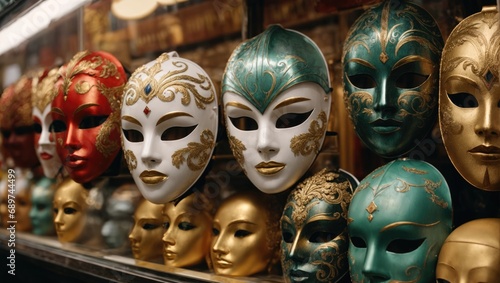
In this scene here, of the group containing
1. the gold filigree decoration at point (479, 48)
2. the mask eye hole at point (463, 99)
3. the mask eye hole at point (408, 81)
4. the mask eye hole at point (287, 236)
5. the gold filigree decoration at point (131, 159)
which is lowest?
the mask eye hole at point (287, 236)

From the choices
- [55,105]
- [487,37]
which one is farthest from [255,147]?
[55,105]

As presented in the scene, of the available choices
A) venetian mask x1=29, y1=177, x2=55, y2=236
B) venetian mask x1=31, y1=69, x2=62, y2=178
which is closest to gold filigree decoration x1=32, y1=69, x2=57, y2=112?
venetian mask x1=31, y1=69, x2=62, y2=178

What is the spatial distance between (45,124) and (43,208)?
16.0 inches

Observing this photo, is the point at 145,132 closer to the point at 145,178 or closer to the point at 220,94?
the point at 145,178

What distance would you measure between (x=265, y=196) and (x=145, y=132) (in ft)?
1.31

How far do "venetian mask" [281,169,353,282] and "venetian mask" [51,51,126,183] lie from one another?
805mm

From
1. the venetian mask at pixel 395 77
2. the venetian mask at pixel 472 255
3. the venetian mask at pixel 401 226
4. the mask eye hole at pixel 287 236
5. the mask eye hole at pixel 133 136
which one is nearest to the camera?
the venetian mask at pixel 472 255

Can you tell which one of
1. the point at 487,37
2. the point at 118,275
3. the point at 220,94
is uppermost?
the point at 487,37

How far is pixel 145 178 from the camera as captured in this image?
1.75 m

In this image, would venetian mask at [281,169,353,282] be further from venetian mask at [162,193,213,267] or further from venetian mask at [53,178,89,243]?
venetian mask at [53,178,89,243]

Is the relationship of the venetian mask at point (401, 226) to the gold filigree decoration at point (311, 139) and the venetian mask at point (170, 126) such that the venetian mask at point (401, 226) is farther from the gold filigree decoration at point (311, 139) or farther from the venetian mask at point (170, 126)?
the venetian mask at point (170, 126)

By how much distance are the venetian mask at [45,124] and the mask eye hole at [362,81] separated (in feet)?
3.88

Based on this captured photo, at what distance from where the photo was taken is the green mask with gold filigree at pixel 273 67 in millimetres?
1550

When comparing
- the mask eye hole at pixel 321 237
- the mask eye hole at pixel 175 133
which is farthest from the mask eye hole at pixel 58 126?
the mask eye hole at pixel 321 237
